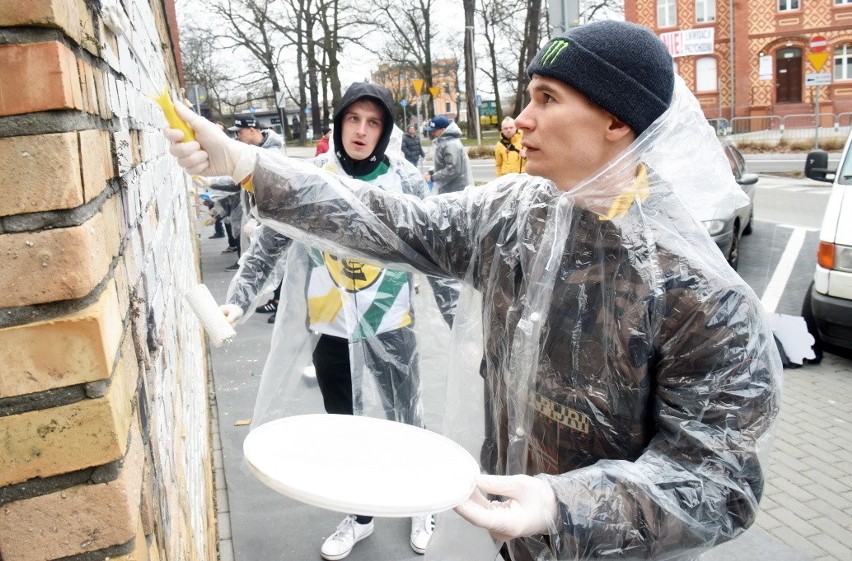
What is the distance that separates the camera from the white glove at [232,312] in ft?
8.53

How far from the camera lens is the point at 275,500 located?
375cm

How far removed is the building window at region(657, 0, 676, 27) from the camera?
3638 cm

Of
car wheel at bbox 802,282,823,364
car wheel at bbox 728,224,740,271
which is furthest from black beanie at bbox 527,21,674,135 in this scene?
car wheel at bbox 728,224,740,271

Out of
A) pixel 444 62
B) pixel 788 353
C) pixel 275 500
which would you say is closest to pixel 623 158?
A: pixel 275 500

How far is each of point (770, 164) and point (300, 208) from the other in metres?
20.4

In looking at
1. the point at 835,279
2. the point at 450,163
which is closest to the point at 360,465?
the point at 835,279

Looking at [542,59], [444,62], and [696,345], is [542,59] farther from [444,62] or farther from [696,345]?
[444,62]

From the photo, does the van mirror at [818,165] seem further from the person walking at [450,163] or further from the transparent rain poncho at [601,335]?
the transparent rain poncho at [601,335]

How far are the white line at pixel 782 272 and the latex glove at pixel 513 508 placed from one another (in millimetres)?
5346

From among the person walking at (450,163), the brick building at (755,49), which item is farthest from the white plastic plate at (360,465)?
the brick building at (755,49)

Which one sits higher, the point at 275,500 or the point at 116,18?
the point at 116,18

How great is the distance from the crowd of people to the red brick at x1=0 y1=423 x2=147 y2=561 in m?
0.59

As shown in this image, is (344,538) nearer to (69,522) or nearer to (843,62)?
(69,522)

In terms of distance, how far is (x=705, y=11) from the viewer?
1410 inches
